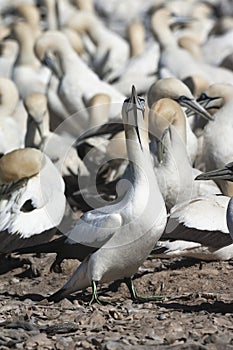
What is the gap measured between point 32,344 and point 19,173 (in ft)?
10.5

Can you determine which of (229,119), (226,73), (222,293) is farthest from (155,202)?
(226,73)

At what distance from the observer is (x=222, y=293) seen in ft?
27.1

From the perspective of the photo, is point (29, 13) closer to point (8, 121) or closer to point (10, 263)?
point (8, 121)

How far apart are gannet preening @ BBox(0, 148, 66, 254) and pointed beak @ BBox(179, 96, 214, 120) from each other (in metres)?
2.33

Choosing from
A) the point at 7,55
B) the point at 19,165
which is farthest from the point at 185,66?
the point at 19,165

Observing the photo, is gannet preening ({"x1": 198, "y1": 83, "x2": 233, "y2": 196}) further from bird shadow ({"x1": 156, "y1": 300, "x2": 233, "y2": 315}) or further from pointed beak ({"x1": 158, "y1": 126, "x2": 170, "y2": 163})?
bird shadow ({"x1": 156, "y1": 300, "x2": 233, "y2": 315})

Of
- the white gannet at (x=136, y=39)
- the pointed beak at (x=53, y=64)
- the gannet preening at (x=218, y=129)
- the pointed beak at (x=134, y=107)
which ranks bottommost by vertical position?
the white gannet at (x=136, y=39)

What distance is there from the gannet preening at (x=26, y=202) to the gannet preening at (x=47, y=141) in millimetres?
1914

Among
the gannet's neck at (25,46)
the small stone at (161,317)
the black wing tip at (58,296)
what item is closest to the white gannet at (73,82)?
the gannet's neck at (25,46)

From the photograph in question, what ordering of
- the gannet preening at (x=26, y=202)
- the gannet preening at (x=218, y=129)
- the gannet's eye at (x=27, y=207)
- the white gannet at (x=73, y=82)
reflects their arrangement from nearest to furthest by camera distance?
the gannet preening at (x=26, y=202) < the gannet's eye at (x=27, y=207) < the gannet preening at (x=218, y=129) < the white gannet at (x=73, y=82)

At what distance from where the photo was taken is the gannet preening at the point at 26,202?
30.3 feet

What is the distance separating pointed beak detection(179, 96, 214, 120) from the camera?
11562 millimetres

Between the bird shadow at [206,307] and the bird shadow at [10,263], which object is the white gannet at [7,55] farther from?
the bird shadow at [206,307]

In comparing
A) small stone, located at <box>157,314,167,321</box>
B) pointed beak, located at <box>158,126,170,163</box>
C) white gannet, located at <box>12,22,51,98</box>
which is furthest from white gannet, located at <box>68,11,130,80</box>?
small stone, located at <box>157,314,167,321</box>
